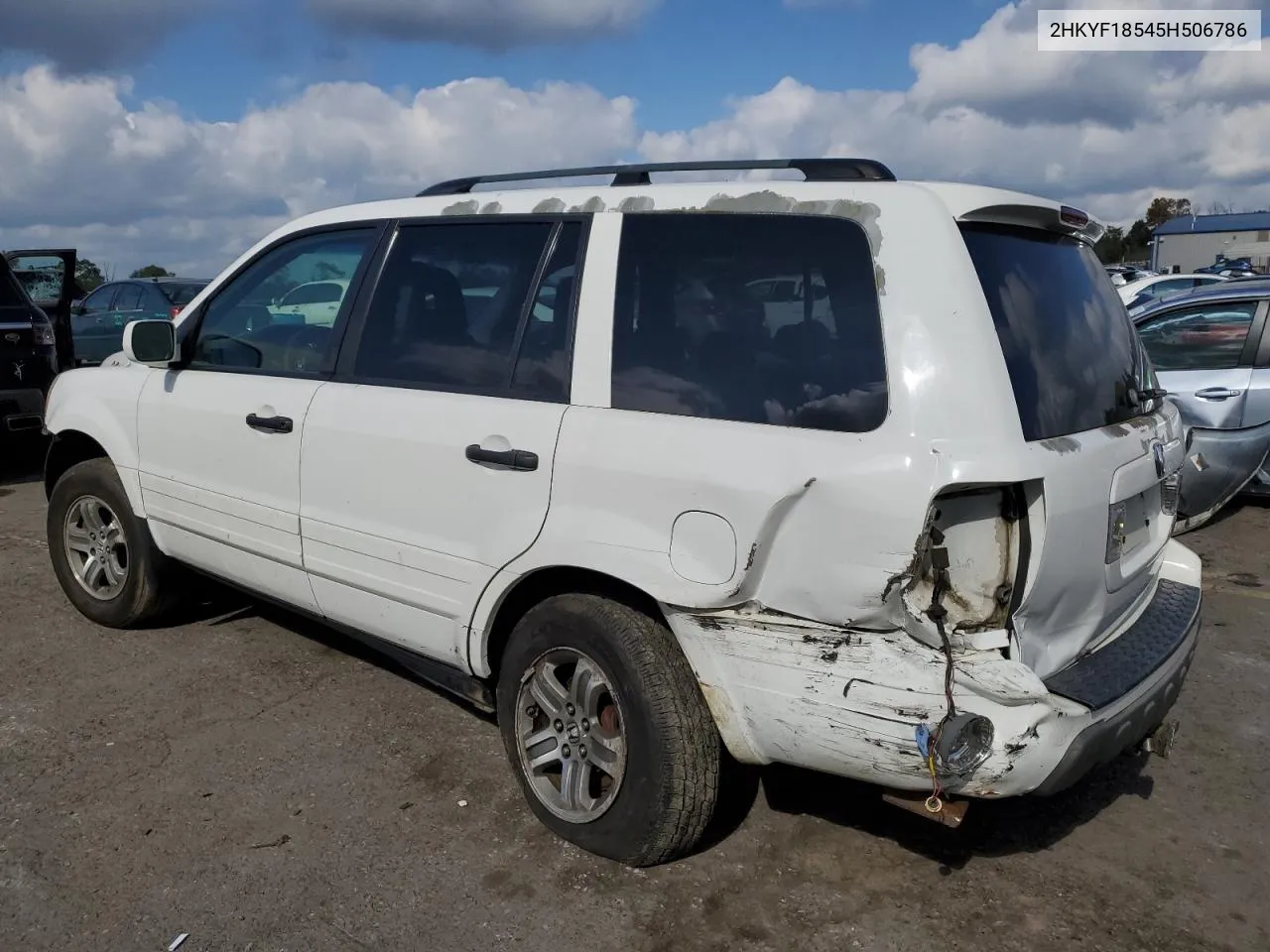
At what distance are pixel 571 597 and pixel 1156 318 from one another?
6.45m

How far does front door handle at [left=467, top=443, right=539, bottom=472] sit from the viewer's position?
297 cm

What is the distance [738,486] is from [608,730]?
35.4 inches

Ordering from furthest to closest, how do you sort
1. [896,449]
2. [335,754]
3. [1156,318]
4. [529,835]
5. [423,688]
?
1. [1156,318]
2. [423,688]
3. [335,754]
4. [529,835]
5. [896,449]

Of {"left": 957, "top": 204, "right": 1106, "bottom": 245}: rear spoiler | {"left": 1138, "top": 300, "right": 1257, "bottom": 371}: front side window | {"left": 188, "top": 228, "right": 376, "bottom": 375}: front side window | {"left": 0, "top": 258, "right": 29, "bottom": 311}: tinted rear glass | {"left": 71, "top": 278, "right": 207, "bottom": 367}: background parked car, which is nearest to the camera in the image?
{"left": 957, "top": 204, "right": 1106, "bottom": 245}: rear spoiler

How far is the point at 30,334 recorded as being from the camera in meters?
8.62

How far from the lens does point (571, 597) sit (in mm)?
2977

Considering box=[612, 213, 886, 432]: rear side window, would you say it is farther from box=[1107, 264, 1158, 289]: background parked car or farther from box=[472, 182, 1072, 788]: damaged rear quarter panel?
box=[1107, 264, 1158, 289]: background parked car

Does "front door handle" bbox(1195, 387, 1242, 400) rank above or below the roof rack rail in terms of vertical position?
below

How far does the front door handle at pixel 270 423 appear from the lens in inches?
147

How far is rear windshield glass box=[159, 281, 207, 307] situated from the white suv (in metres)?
11.1

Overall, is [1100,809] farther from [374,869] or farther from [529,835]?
[374,869]

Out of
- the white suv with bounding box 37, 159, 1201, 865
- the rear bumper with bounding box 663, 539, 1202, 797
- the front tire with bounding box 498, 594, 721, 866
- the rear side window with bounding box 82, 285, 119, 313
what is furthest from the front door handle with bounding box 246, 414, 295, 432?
the rear side window with bounding box 82, 285, 119, 313

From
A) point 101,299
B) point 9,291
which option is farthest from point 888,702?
point 101,299

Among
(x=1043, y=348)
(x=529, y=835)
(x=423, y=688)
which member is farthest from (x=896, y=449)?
(x=423, y=688)
